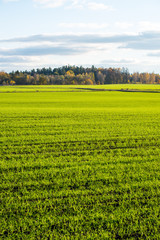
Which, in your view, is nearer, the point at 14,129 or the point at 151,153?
the point at 151,153

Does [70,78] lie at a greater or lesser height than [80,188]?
greater

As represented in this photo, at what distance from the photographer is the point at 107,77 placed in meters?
185

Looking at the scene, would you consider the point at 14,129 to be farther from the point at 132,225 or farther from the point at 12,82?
the point at 12,82

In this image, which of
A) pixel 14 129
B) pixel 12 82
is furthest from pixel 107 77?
pixel 14 129

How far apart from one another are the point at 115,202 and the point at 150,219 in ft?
3.00

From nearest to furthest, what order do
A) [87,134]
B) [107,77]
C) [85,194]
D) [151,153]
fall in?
[85,194], [151,153], [87,134], [107,77]

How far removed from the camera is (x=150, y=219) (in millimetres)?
5191

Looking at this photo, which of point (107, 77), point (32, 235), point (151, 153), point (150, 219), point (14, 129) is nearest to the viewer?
point (32, 235)

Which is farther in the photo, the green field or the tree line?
the tree line

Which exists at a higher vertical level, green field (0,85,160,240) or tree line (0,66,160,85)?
tree line (0,66,160,85)

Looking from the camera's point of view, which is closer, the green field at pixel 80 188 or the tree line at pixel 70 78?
the green field at pixel 80 188

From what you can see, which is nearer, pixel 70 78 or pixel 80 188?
pixel 80 188

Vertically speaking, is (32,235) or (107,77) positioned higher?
(107,77)

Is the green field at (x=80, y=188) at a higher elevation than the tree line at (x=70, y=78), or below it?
below
